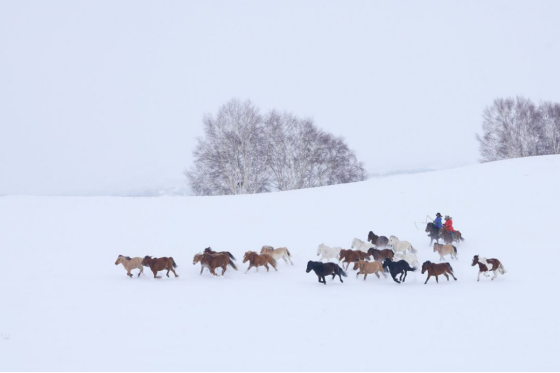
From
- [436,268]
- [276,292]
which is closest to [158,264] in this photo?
[276,292]

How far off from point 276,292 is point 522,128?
46.2 metres

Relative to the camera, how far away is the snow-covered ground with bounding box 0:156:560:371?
7.58m

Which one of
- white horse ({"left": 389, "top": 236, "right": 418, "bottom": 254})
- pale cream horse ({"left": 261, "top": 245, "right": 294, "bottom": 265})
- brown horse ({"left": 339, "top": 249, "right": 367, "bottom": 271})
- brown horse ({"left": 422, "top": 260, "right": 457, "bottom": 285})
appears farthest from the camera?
white horse ({"left": 389, "top": 236, "right": 418, "bottom": 254})

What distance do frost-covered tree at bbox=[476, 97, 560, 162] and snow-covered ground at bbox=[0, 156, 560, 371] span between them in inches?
963

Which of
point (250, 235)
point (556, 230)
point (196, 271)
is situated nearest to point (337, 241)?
point (250, 235)

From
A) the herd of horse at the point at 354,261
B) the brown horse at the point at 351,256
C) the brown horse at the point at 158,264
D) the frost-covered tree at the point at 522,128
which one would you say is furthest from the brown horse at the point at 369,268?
the frost-covered tree at the point at 522,128

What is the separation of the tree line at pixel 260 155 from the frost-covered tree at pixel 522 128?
20.3 metres

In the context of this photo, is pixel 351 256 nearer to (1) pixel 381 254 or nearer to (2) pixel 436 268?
(1) pixel 381 254

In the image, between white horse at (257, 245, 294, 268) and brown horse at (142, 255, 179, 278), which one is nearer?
brown horse at (142, 255, 179, 278)

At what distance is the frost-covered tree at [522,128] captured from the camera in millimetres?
47188

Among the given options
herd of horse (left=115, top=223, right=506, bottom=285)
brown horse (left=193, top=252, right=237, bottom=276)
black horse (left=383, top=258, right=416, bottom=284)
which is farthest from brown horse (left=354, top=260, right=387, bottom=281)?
brown horse (left=193, top=252, right=237, bottom=276)

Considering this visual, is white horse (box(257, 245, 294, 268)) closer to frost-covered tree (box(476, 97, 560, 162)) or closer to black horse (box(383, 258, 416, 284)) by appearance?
black horse (box(383, 258, 416, 284))

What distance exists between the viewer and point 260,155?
40719 millimetres

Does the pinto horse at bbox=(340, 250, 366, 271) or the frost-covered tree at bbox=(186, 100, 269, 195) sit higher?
the frost-covered tree at bbox=(186, 100, 269, 195)
